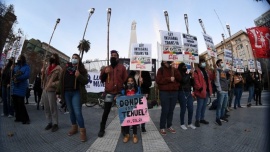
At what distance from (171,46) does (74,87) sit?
2981 millimetres

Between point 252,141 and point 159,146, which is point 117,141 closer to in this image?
point 159,146

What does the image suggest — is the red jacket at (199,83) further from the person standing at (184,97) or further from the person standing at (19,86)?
the person standing at (19,86)

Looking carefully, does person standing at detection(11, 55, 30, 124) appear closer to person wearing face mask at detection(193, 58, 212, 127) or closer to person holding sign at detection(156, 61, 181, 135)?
person holding sign at detection(156, 61, 181, 135)

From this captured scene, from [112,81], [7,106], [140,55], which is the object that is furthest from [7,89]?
[140,55]

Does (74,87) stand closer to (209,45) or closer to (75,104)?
(75,104)

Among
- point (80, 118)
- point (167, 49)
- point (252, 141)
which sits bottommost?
point (252, 141)

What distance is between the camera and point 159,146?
3.78 meters

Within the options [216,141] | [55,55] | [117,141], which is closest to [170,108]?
[216,141]

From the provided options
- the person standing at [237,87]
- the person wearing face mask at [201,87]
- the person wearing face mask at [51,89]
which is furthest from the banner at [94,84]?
the person standing at [237,87]

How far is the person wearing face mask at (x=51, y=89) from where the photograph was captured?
16.4ft

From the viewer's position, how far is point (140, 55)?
21.6 feet

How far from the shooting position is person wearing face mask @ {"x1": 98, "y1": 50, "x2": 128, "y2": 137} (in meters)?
4.52

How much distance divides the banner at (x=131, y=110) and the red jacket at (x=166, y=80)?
0.71m

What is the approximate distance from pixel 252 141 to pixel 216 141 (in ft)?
2.46
